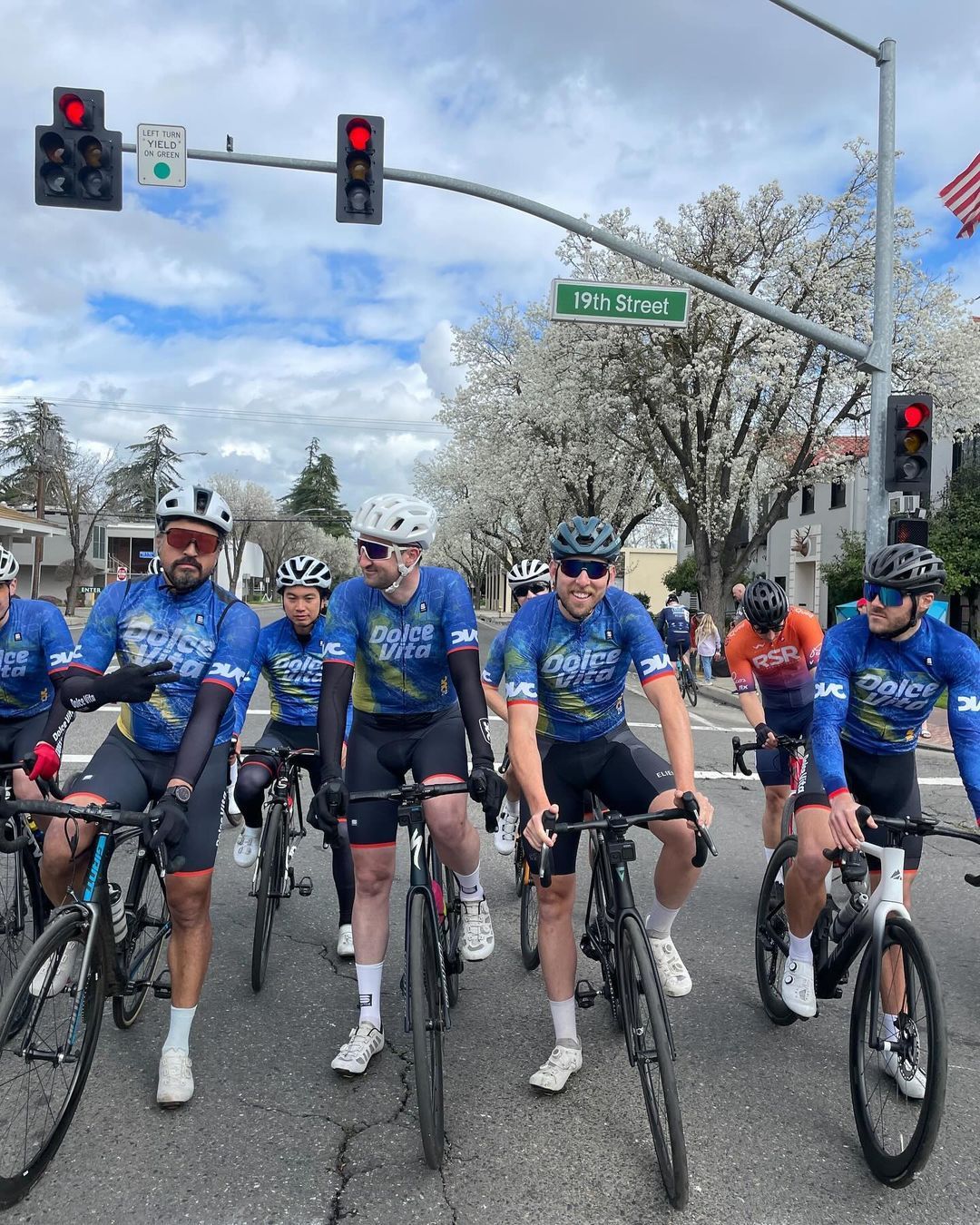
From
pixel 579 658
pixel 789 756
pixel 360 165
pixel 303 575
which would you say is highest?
pixel 360 165

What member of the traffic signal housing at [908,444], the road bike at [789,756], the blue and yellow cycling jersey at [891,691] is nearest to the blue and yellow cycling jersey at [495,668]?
the road bike at [789,756]

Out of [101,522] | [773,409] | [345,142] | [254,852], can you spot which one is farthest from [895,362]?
[101,522]

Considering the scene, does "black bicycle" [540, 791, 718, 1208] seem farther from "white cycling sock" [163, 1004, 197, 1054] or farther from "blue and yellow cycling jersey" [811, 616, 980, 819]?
"white cycling sock" [163, 1004, 197, 1054]

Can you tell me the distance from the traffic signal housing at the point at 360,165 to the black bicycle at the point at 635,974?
8.54 metres

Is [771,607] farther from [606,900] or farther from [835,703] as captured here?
[606,900]

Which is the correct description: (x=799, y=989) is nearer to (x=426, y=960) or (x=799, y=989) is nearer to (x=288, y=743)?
(x=426, y=960)

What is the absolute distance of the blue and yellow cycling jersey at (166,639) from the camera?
12.6ft

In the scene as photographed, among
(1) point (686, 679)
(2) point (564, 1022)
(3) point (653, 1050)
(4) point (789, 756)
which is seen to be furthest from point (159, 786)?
(1) point (686, 679)

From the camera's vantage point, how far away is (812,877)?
386cm

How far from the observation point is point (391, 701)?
4.19 metres

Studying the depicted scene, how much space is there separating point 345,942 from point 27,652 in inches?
85.2

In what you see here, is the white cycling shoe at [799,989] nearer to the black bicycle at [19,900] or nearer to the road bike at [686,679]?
the black bicycle at [19,900]

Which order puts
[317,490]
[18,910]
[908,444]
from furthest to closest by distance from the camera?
[317,490]
[908,444]
[18,910]

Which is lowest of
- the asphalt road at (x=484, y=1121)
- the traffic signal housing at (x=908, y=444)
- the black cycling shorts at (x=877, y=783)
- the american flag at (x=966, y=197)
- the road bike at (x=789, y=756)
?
the asphalt road at (x=484, y=1121)
